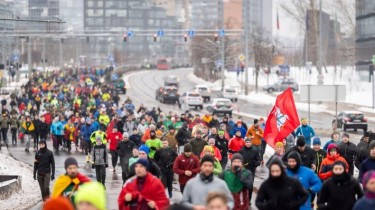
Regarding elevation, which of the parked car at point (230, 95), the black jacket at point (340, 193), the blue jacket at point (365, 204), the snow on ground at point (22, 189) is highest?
the blue jacket at point (365, 204)

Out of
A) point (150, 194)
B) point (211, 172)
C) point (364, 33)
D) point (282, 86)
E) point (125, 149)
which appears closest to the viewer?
point (150, 194)

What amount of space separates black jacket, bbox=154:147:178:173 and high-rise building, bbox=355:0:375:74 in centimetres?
7222

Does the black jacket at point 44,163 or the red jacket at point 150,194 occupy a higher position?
the red jacket at point 150,194

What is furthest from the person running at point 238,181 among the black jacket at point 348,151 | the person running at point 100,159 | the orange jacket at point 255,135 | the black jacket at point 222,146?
the orange jacket at point 255,135

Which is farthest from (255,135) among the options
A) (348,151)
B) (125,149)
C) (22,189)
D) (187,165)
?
(187,165)

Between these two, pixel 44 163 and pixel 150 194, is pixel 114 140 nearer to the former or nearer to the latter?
pixel 44 163

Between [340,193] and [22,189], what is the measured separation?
14.1 metres

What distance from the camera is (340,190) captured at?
13.1 m

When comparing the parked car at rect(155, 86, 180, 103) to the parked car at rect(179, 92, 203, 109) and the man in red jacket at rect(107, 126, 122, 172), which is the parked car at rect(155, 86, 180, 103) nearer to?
the parked car at rect(179, 92, 203, 109)

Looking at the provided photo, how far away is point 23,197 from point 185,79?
109062 millimetres

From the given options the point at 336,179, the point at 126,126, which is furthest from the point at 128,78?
the point at 336,179

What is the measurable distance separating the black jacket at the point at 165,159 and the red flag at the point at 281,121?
3.54 metres

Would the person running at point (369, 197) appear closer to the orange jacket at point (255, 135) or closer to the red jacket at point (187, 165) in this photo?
the red jacket at point (187, 165)

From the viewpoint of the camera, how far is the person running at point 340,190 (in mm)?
13016
